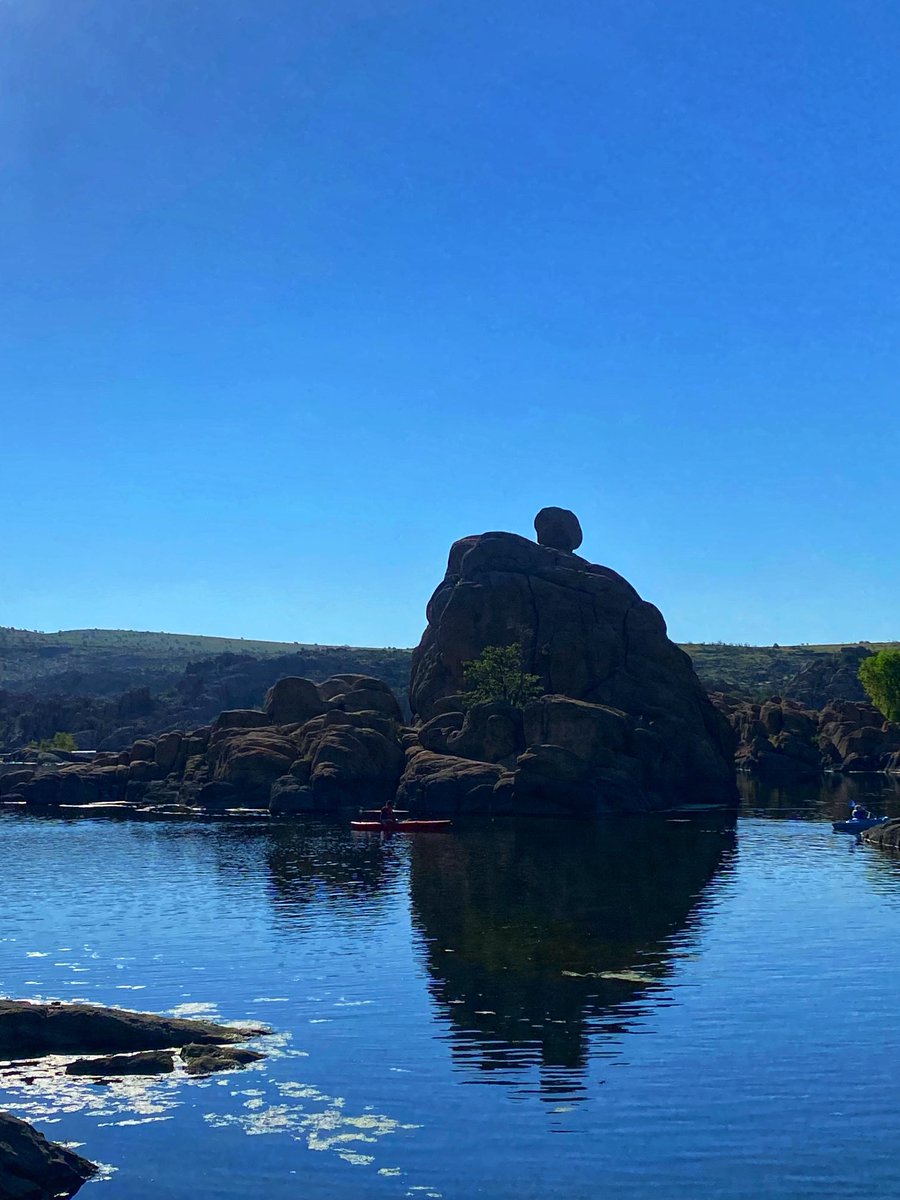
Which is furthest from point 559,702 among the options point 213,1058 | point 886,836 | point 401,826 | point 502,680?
point 213,1058

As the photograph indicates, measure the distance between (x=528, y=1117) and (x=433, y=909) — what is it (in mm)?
33563

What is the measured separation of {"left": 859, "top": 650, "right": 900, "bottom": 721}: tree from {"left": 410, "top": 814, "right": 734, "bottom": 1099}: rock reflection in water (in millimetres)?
60015

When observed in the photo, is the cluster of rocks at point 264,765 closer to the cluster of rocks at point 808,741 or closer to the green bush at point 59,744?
the green bush at point 59,744

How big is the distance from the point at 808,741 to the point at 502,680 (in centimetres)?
4823

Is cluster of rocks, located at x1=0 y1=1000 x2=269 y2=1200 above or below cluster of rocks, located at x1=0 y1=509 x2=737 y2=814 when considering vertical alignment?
below

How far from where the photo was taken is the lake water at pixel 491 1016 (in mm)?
28422

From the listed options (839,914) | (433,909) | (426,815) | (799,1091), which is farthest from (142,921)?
(426,815)

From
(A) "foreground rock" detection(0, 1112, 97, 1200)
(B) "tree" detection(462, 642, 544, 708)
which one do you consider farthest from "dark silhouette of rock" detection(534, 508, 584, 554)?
(A) "foreground rock" detection(0, 1112, 97, 1200)

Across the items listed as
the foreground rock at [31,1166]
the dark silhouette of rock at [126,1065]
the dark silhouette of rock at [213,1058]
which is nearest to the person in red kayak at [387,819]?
the dark silhouette of rock at [213,1058]

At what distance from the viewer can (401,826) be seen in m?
102

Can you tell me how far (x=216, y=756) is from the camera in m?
129

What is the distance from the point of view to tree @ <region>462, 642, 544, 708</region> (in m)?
127

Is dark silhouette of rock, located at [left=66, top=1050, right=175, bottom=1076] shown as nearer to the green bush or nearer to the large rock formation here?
the large rock formation

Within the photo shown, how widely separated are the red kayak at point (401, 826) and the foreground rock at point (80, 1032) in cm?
6550
